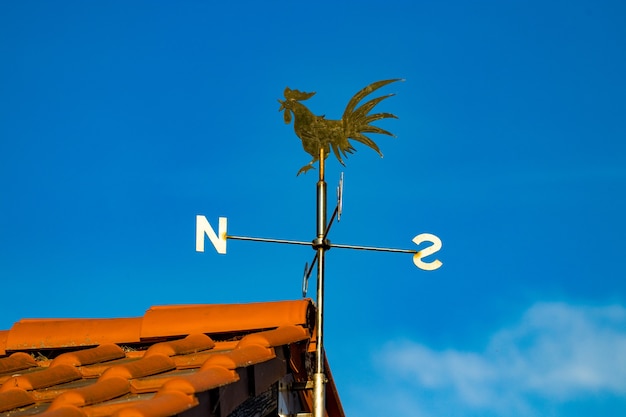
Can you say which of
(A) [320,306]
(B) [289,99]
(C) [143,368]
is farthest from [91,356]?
(B) [289,99]

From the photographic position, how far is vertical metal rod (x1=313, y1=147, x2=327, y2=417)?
4.88m

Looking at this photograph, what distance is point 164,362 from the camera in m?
3.74

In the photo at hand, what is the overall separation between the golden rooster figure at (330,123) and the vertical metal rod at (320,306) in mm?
209

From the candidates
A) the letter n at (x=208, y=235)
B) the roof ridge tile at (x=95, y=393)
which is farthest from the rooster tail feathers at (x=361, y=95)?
the roof ridge tile at (x=95, y=393)

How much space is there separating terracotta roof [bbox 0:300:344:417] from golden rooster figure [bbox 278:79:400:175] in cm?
137

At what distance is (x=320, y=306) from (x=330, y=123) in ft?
4.70

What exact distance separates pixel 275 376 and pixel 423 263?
1.86 m

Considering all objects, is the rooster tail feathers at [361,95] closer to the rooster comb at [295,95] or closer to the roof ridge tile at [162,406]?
the rooster comb at [295,95]

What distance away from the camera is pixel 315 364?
4.93 meters

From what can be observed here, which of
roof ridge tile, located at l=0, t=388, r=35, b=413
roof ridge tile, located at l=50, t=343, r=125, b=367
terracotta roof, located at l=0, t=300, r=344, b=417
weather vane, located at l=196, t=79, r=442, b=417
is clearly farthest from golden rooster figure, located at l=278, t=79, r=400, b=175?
roof ridge tile, located at l=0, t=388, r=35, b=413

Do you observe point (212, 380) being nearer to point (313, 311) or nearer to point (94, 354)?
point (94, 354)

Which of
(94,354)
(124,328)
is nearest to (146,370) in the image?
(94,354)

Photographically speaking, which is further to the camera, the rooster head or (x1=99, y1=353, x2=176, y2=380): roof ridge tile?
the rooster head

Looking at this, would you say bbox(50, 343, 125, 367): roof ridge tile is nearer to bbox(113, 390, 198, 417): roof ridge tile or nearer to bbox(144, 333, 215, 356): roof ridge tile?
bbox(144, 333, 215, 356): roof ridge tile
